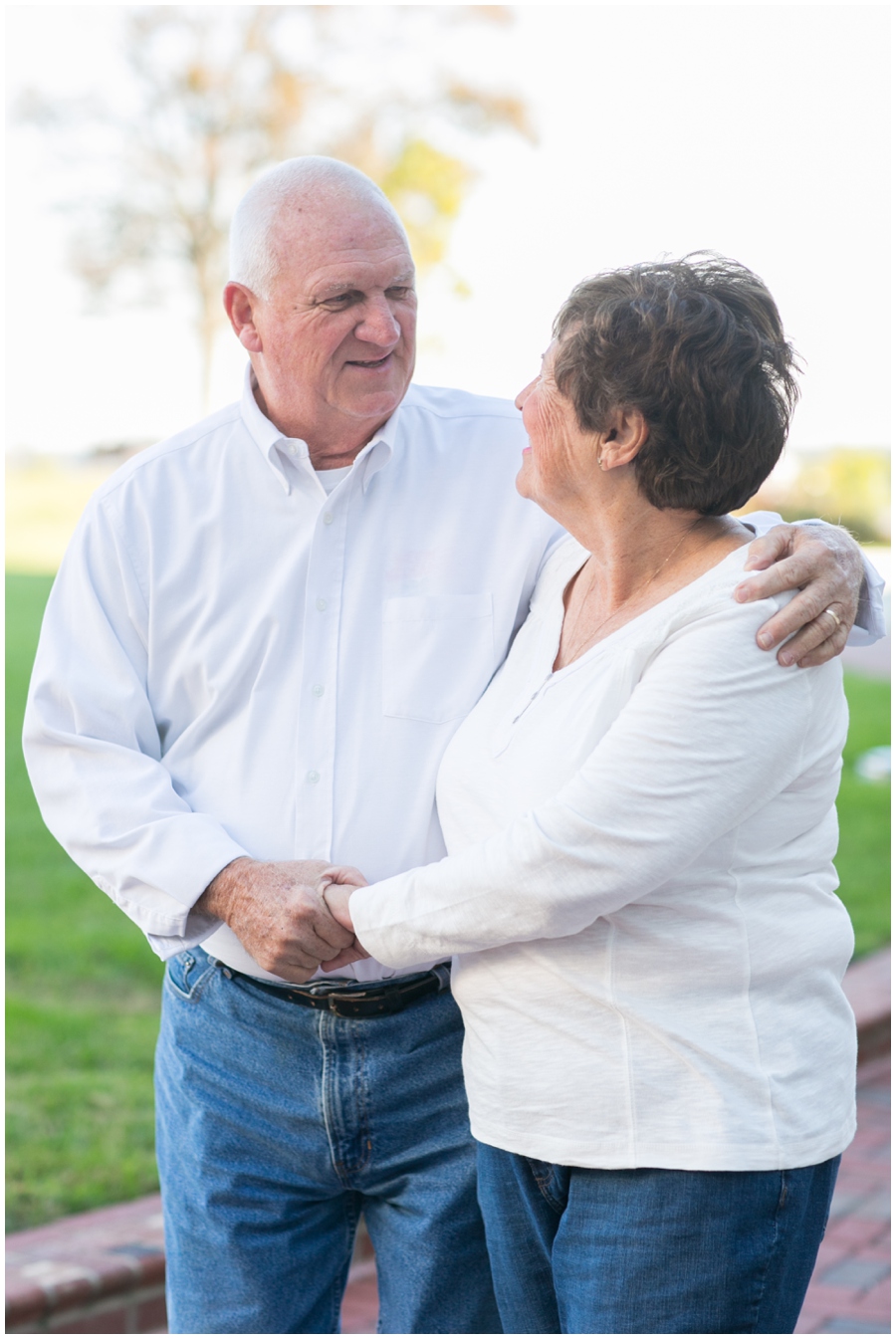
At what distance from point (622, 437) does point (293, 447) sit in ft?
2.40

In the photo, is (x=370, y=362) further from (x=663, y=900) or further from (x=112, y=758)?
(x=663, y=900)

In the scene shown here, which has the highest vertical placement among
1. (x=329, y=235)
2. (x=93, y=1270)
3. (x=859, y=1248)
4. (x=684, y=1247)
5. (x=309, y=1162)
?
(x=329, y=235)

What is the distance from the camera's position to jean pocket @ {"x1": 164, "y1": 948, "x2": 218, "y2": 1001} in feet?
7.71

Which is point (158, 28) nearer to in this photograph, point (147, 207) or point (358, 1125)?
point (147, 207)

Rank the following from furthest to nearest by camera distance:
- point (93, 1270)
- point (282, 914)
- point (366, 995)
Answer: point (93, 1270) < point (366, 995) < point (282, 914)

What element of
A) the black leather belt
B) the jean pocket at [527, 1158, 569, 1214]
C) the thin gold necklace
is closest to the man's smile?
the thin gold necklace

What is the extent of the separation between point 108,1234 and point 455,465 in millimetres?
2433

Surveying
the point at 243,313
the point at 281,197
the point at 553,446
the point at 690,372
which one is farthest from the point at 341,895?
the point at 281,197

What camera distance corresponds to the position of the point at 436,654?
7.47ft

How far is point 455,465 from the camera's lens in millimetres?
2453

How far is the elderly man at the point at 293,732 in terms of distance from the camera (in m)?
2.22

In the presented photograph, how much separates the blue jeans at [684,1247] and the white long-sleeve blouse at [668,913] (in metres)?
0.04

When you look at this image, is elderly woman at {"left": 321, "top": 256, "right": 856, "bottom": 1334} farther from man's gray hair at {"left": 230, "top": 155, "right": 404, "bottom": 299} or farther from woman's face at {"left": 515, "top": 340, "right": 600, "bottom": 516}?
man's gray hair at {"left": 230, "top": 155, "right": 404, "bottom": 299}

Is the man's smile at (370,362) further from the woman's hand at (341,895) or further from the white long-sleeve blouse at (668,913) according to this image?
the woman's hand at (341,895)
